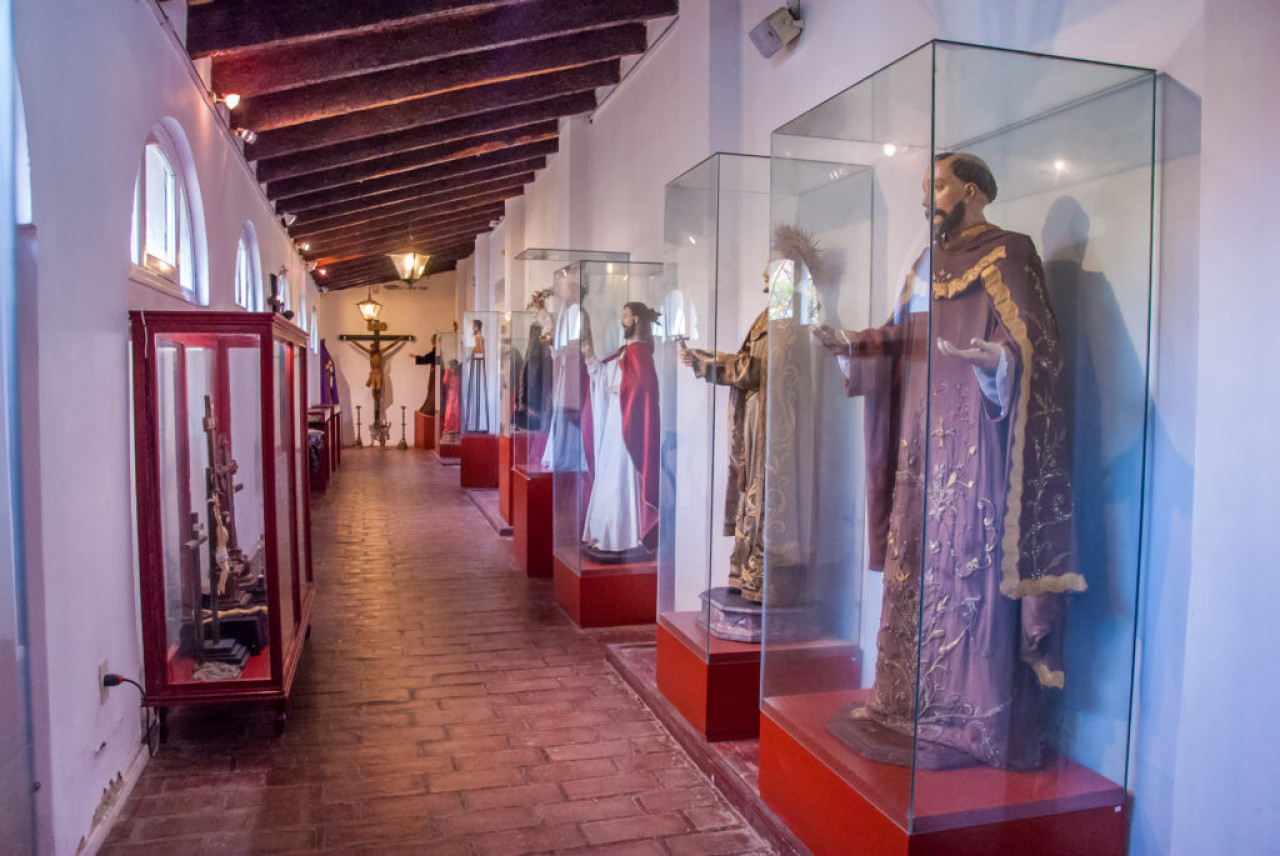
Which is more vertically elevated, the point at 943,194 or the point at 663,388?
the point at 943,194

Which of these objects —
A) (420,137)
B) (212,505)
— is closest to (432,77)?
(420,137)

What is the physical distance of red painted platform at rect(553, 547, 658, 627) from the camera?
4961 mm

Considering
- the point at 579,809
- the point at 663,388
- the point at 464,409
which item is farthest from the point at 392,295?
the point at 579,809

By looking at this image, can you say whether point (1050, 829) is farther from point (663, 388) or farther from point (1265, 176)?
point (663, 388)

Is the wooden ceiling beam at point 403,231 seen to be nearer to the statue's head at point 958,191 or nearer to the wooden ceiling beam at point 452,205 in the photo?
the wooden ceiling beam at point 452,205

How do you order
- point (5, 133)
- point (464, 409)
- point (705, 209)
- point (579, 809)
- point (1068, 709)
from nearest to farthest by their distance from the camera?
1. point (5, 133)
2. point (1068, 709)
3. point (579, 809)
4. point (705, 209)
5. point (464, 409)

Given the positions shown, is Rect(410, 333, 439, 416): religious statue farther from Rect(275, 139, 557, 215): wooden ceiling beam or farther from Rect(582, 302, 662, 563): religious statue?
Rect(582, 302, 662, 563): religious statue

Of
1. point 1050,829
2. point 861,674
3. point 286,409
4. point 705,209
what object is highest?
point 705,209

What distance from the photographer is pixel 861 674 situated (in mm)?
2689

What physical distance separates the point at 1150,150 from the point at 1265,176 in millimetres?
325

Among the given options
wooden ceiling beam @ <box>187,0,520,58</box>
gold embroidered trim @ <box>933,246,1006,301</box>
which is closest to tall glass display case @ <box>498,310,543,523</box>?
wooden ceiling beam @ <box>187,0,520,58</box>

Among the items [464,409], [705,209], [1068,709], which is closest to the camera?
[1068,709]

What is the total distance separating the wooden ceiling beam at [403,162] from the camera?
7422 mm

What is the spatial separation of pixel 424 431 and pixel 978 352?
1587 cm
